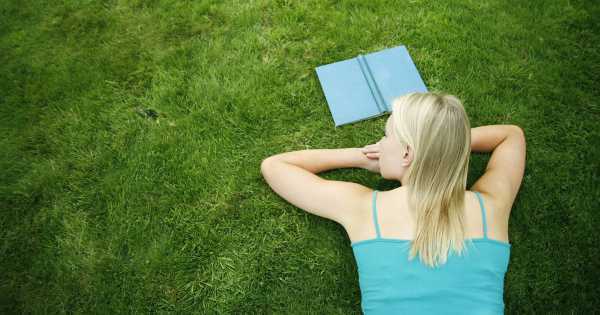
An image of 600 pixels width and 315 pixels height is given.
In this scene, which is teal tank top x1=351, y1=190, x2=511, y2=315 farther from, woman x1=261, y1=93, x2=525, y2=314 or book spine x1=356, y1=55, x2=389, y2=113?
book spine x1=356, y1=55, x2=389, y2=113

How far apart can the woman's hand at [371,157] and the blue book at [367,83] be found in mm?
464

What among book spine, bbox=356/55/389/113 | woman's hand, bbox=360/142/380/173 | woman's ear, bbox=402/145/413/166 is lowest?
woman's hand, bbox=360/142/380/173

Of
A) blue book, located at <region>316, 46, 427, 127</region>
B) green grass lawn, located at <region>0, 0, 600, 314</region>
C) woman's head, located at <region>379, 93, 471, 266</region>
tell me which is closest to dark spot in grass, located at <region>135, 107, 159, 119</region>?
green grass lawn, located at <region>0, 0, 600, 314</region>

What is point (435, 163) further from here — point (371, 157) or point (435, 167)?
point (371, 157)

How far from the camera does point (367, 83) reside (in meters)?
2.88

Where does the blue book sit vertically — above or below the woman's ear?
below

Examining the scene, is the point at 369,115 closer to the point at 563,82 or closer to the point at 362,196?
the point at 362,196

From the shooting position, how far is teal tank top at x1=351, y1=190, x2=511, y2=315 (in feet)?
4.88

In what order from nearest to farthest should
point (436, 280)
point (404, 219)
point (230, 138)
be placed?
point (436, 280)
point (404, 219)
point (230, 138)

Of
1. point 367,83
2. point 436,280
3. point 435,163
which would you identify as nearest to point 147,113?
point 367,83

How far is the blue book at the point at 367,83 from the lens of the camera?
2766mm

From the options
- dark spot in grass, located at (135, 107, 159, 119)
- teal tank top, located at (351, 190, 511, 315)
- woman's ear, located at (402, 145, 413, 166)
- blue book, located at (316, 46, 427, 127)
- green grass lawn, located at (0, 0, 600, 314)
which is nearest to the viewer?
teal tank top, located at (351, 190, 511, 315)

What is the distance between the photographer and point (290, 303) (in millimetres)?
2188

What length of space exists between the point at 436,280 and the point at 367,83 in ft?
5.87
